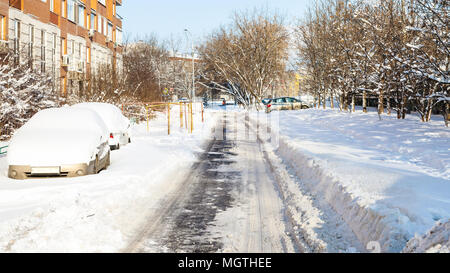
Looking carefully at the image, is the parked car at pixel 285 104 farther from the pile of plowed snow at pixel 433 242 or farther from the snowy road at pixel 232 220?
the pile of plowed snow at pixel 433 242

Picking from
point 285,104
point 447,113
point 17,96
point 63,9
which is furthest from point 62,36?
point 447,113

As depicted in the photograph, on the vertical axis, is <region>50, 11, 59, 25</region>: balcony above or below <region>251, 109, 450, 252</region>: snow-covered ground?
above

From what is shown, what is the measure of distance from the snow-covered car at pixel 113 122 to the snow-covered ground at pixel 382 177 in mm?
5328

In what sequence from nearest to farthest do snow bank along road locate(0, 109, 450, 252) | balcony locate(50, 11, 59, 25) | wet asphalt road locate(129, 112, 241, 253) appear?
snow bank along road locate(0, 109, 450, 252), wet asphalt road locate(129, 112, 241, 253), balcony locate(50, 11, 59, 25)

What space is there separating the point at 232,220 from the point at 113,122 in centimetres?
995

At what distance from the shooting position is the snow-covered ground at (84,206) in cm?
532

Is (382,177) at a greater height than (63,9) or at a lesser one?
lesser

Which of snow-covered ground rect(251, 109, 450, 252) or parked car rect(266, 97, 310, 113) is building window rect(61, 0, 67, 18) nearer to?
parked car rect(266, 97, 310, 113)

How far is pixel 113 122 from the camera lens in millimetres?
15539

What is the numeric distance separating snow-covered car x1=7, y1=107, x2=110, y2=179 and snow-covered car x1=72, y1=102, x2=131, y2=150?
165 inches

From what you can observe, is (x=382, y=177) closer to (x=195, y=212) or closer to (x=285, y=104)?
(x=195, y=212)

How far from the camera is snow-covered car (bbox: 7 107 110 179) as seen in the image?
913 centimetres

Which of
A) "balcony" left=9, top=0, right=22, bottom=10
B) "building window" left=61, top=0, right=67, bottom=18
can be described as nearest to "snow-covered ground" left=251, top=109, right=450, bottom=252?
"balcony" left=9, top=0, right=22, bottom=10
